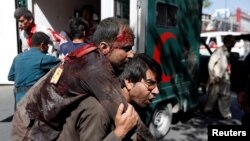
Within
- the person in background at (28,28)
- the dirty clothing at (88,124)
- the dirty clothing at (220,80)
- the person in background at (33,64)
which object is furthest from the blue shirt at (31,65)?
the dirty clothing at (220,80)

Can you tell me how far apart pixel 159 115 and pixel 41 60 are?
2.30 meters

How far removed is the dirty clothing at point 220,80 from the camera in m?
6.14

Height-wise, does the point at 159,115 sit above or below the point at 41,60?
below

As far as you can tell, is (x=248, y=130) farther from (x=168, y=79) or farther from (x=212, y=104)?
(x=212, y=104)

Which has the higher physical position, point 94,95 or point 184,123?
point 94,95

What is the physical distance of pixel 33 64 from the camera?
3.28 m

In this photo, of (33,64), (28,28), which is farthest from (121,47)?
(28,28)

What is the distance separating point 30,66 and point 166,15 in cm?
231

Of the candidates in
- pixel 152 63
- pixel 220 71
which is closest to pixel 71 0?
pixel 220 71

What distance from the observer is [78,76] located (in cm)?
143

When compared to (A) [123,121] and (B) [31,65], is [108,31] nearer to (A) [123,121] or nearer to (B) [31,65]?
(A) [123,121]

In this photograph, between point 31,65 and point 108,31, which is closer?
point 108,31

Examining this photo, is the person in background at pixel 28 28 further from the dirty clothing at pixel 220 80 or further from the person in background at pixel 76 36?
the dirty clothing at pixel 220 80

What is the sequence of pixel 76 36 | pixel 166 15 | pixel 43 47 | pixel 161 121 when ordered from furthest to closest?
pixel 161 121 < pixel 166 15 < pixel 76 36 < pixel 43 47
